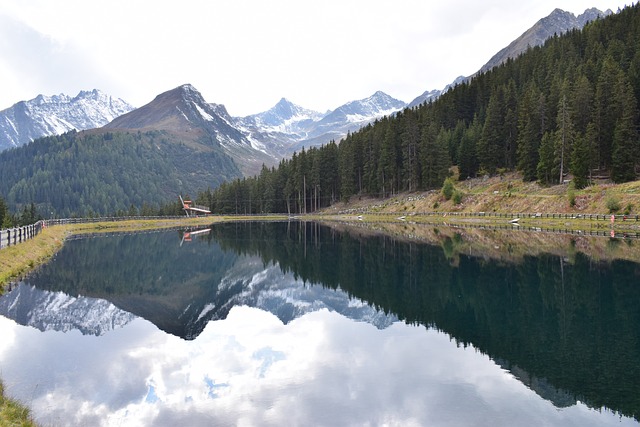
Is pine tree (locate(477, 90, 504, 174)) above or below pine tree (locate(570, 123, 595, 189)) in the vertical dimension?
above

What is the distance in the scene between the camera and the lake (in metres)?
12.9

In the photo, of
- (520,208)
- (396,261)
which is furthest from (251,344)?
(520,208)

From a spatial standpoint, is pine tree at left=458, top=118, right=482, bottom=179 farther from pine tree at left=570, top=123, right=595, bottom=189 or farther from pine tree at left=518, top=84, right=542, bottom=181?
pine tree at left=570, top=123, right=595, bottom=189

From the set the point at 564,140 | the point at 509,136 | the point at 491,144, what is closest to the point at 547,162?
the point at 564,140

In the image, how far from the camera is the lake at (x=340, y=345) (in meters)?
12.9

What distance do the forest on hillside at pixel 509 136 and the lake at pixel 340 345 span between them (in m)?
55.8

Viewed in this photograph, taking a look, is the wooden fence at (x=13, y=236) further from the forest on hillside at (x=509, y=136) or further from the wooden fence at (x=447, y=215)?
the forest on hillside at (x=509, y=136)

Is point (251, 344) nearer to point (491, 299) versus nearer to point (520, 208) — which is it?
point (491, 299)

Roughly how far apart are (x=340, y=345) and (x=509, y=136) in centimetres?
11134

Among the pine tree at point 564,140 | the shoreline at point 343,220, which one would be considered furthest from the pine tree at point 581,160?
the shoreline at point 343,220

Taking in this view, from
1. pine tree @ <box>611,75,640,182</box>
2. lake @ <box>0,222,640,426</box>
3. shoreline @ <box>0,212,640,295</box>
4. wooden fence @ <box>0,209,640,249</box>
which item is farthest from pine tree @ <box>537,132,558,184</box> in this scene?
lake @ <box>0,222,640,426</box>

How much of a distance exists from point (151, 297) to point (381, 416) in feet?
81.4

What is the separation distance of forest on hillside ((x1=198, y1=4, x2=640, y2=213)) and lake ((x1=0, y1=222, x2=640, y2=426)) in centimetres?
5575

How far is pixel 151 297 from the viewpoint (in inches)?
1291
